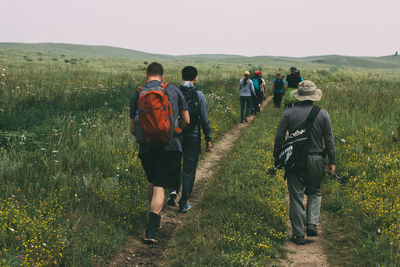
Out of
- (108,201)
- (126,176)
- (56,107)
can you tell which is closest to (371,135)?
(126,176)

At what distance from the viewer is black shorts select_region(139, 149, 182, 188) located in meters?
4.52

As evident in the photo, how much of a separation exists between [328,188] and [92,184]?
4679 millimetres

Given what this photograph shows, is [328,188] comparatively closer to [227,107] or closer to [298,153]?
[298,153]

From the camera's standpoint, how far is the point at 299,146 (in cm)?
Result: 468

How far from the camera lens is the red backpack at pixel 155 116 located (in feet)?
13.4

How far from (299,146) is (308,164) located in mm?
321

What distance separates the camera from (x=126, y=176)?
6199 millimetres

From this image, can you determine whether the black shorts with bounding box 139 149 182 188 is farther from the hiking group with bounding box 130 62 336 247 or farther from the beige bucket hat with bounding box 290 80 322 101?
the beige bucket hat with bounding box 290 80 322 101

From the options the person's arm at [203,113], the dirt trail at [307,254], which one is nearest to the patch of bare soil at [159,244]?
the person's arm at [203,113]

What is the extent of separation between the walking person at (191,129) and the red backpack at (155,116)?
1356 mm

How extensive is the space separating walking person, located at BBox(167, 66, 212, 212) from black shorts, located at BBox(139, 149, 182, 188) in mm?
1152

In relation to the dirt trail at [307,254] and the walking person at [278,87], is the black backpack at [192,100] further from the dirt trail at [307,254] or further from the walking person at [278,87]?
the walking person at [278,87]

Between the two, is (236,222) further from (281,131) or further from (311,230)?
(281,131)

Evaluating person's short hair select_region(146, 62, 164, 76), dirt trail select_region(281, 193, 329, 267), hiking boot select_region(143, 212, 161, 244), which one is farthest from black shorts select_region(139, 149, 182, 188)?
dirt trail select_region(281, 193, 329, 267)
